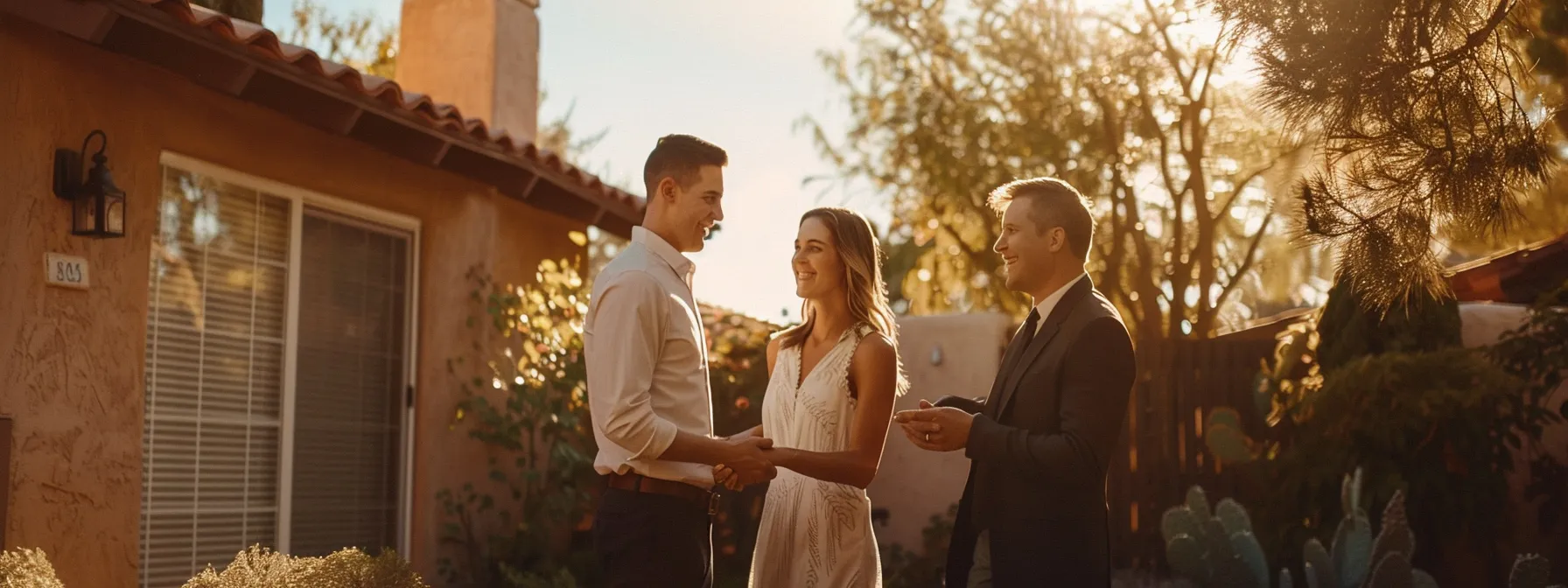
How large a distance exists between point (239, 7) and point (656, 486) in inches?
289

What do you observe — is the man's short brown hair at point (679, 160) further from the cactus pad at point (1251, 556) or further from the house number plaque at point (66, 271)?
the cactus pad at point (1251, 556)

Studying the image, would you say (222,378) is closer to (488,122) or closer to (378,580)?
(378,580)

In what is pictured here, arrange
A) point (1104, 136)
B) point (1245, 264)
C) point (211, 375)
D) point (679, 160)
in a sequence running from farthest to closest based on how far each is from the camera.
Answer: point (1245, 264) < point (1104, 136) < point (211, 375) < point (679, 160)

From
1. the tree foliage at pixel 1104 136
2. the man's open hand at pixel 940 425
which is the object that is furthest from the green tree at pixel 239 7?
the tree foliage at pixel 1104 136

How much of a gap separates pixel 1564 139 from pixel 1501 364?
2957 millimetres

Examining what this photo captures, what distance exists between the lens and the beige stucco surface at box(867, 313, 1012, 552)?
10.7m

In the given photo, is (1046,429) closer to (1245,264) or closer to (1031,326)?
(1031,326)

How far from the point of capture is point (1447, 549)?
8523 millimetres

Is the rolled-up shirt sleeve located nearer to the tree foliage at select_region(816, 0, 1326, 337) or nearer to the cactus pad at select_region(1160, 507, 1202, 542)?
the cactus pad at select_region(1160, 507, 1202, 542)

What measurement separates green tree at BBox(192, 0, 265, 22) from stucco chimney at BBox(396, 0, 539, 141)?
1018 millimetres

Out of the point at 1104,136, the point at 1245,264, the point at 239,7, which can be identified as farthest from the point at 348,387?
the point at 1245,264

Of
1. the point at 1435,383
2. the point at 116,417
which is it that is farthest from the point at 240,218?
the point at 1435,383

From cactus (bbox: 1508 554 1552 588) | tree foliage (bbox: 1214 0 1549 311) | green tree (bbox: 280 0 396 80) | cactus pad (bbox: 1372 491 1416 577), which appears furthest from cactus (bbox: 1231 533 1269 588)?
green tree (bbox: 280 0 396 80)

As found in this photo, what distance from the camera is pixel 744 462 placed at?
3912mm
